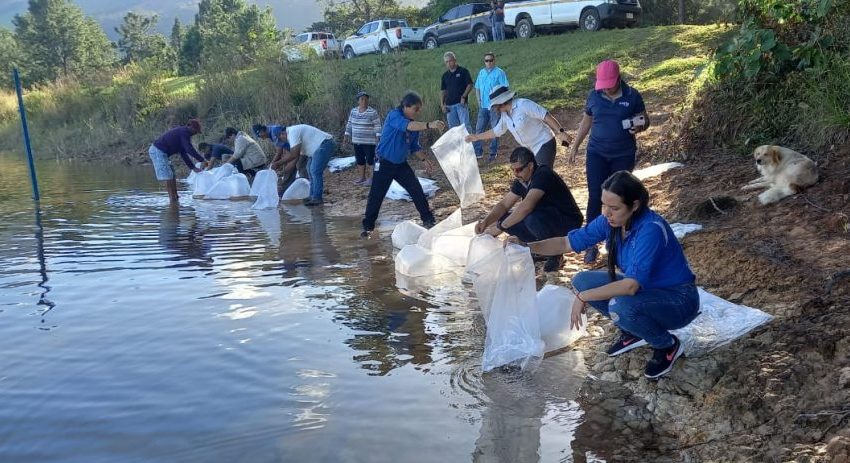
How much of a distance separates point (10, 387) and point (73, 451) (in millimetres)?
1129

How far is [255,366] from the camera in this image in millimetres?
4449

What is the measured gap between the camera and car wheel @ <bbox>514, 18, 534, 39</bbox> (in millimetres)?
20969

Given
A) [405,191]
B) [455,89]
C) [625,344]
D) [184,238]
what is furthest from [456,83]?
[625,344]

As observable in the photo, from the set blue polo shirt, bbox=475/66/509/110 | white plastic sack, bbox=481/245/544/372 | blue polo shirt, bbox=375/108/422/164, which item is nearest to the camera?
white plastic sack, bbox=481/245/544/372

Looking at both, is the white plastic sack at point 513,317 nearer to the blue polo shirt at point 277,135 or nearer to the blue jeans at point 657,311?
the blue jeans at point 657,311

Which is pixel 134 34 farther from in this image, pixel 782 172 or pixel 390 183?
pixel 782 172

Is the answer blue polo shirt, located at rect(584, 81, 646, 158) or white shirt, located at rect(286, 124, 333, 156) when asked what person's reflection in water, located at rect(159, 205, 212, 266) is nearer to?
white shirt, located at rect(286, 124, 333, 156)

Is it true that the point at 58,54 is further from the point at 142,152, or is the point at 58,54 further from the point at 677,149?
the point at 677,149

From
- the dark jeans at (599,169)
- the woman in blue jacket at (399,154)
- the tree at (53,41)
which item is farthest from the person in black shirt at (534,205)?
the tree at (53,41)

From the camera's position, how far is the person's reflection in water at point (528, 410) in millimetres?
3336

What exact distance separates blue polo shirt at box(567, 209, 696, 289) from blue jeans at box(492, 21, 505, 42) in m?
19.3

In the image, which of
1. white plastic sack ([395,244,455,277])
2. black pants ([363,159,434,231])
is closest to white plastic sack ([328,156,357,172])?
black pants ([363,159,434,231])

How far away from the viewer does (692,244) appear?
18.0ft

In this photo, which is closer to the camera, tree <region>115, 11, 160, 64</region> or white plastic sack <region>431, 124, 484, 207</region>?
white plastic sack <region>431, 124, 484, 207</region>
